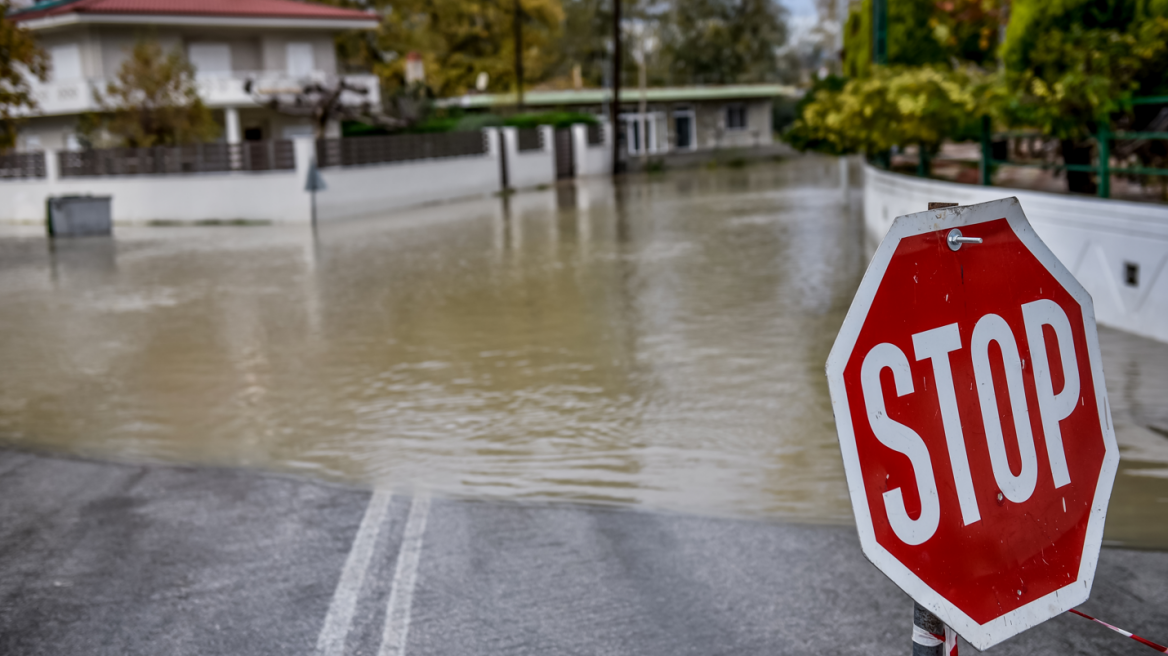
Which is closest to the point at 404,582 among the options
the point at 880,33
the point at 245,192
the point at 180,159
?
the point at 880,33

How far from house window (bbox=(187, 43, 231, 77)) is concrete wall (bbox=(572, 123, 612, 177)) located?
12922 mm

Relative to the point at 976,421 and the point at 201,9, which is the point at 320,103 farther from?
the point at 976,421

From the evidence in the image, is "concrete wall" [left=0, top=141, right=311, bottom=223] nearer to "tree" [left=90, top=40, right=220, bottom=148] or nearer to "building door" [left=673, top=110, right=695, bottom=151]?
"tree" [left=90, top=40, right=220, bottom=148]

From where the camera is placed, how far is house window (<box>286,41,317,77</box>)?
43.6m

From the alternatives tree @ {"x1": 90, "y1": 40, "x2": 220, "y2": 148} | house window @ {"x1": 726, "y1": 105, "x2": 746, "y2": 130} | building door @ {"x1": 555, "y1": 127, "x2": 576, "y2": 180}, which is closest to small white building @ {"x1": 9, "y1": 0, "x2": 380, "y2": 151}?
tree @ {"x1": 90, "y1": 40, "x2": 220, "y2": 148}

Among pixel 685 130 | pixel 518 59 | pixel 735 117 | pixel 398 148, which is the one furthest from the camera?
pixel 735 117

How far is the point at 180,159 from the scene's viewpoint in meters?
29.1

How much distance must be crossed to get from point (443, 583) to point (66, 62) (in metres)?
40.8

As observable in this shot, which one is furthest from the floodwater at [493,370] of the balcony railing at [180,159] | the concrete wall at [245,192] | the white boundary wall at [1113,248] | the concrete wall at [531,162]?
the concrete wall at [531,162]

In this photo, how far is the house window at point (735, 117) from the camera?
6731 cm

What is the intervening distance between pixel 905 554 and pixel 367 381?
700 cm

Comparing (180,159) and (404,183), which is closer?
(180,159)

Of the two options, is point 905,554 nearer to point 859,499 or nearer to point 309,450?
point 859,499

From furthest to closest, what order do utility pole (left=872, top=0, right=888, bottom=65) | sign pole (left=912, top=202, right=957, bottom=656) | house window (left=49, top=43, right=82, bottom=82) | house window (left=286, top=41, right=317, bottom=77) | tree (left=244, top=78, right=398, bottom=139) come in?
1. house window (left=286, top=41, right=317, bottom=77)
2. house window (left=49, top=43, right=82, bottom=82)
3. tree (left=244, top=78, right=398, bottom=139)
4. utility pole (left=872, top=0, right=888, bottom=65)
5. sign pole (left=912, top=202, right=957, bottom=656)
